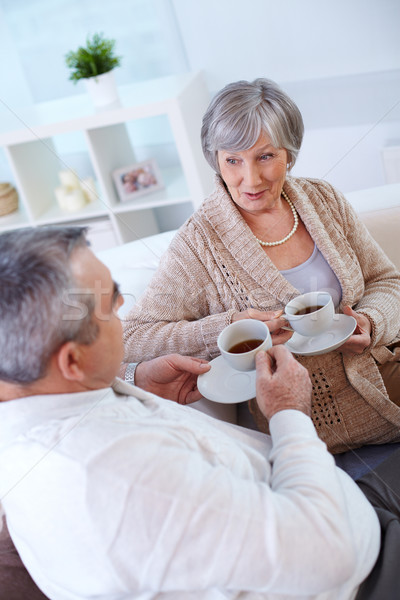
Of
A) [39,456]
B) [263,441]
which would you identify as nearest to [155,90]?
[263,441]

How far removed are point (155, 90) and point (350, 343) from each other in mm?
1449

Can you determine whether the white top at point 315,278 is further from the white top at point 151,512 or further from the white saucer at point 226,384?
the white top at point 151,512

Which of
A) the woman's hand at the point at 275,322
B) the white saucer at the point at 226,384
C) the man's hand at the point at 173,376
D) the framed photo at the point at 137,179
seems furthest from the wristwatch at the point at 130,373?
the framed photo at the point at 137,179

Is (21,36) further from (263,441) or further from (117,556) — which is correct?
(117,556)

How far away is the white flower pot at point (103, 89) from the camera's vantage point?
2.10 metres

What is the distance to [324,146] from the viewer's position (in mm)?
1229

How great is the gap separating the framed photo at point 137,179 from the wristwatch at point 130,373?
1.28 meters

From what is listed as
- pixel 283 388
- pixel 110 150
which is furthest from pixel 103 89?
pixel 283 388

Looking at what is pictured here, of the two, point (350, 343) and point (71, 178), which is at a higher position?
point (71, 178)

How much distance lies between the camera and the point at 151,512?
608 millimetres

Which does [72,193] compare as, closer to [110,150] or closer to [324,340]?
[110,150]

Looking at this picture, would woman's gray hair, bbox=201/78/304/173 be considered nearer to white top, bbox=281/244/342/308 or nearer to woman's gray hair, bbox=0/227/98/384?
white top, bbox=281/244/342/308

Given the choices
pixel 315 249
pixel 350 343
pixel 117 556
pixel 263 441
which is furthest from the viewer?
pixel 315 249

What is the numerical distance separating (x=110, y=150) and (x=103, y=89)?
25 cm
